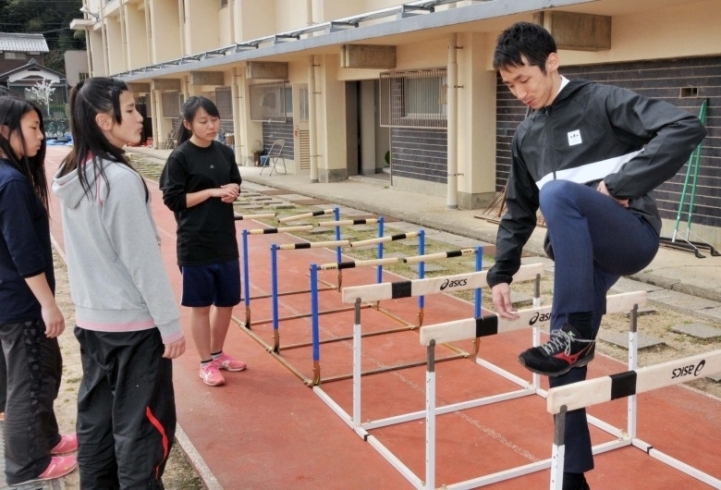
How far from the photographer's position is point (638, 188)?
2508 mm

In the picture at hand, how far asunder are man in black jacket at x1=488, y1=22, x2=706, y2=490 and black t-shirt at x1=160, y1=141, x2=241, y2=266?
7.59 ft

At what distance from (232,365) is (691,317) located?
4.09 metres

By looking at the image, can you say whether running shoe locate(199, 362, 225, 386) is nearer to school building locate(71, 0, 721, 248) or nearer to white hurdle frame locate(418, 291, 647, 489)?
white hurdle frame locate(418, 291, 647, 489)

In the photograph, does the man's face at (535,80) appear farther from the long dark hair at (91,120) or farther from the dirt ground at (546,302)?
the dirt ground at (546,302)

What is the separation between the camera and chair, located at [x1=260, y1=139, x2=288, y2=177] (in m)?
20.7

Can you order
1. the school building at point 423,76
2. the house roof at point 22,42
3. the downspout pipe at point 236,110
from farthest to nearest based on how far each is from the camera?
the house roof at point 22,42, the downspout pipe at point 236,110, the school building at point 423,76

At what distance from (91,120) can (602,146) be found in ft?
6.54

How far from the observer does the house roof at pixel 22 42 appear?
173ft

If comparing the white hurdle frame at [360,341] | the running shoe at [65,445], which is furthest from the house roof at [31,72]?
the white hurdle frame at [360,341]

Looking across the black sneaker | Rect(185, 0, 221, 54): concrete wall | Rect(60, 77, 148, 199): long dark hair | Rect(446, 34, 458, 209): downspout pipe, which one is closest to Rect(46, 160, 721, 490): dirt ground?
Rect(60, 77, 148, 199): long dark hair

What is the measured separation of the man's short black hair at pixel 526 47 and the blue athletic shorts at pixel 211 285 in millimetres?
2628

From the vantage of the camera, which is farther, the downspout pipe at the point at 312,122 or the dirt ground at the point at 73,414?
the downspout pipe at the point at 312,122

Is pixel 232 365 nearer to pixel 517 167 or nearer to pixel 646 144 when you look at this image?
pixel 517 167

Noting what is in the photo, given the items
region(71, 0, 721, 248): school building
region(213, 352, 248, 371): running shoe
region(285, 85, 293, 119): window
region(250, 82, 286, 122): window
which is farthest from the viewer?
region(250, 82, 286, 122): window
